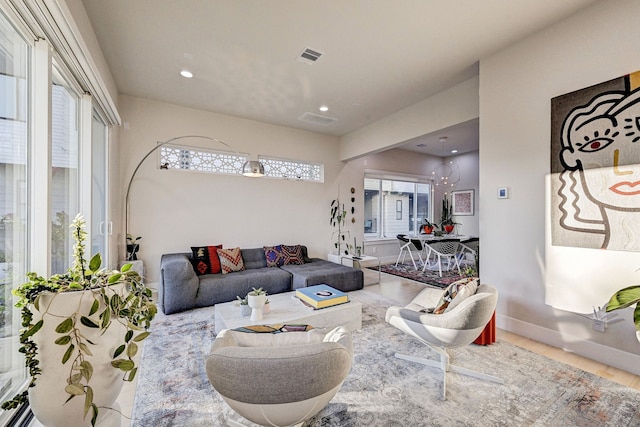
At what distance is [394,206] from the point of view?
24.3 feet

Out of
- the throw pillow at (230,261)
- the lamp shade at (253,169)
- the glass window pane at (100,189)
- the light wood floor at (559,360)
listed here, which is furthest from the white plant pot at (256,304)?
the glass window pane at (100,189)

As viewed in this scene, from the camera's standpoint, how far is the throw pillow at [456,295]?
2.00 m

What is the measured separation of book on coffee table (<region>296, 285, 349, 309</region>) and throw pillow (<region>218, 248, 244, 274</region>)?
159cm

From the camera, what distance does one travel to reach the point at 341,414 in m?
1.67

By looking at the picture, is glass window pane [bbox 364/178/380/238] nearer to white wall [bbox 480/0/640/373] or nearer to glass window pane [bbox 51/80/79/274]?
white wall [bbox 480/0/640/373]

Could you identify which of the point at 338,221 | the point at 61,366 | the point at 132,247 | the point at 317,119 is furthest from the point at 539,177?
the point at 132,247

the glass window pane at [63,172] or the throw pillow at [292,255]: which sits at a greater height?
the glass window pane at [63,172]

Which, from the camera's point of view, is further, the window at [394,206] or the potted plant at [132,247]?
the window at [394,206]

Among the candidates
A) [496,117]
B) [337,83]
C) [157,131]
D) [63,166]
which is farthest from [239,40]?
[496,117]

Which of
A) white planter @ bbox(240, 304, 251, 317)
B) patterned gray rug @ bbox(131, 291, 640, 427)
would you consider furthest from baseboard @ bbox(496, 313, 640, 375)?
white planter @ bbox(240, 304, 251, 317)

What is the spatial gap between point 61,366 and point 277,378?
2.87ft

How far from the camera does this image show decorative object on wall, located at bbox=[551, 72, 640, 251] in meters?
2.11

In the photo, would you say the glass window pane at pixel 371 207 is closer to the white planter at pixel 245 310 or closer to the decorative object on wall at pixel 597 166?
the decorative object on wall at pixel 597 166

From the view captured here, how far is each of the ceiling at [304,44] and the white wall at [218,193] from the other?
486 mm
